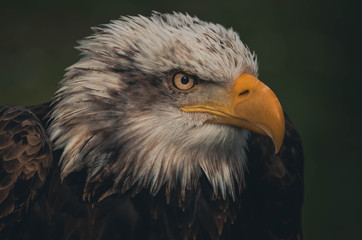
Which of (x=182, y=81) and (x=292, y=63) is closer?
(x=182, y=81)

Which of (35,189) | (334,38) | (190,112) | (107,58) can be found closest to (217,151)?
(190,112)

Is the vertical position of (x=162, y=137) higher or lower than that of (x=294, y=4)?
lower

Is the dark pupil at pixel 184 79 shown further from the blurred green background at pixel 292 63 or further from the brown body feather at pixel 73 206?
the blurred green background at pixel 292 63

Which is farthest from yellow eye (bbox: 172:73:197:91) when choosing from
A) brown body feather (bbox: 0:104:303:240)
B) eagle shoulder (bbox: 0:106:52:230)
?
eagle shoulder (bbox: 0:106:52:230)

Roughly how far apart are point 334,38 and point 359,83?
614 mm

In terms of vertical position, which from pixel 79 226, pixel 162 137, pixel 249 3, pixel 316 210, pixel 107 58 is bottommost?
pixel 316 210

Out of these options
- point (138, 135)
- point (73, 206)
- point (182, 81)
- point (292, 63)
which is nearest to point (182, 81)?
point (182, 81)

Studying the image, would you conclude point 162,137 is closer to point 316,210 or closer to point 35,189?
point 35,189

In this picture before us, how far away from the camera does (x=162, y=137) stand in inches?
78.0

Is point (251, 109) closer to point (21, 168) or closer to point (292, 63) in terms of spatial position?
point (21, 168)

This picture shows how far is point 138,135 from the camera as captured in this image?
1.98 metres

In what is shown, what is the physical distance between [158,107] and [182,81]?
0.13m

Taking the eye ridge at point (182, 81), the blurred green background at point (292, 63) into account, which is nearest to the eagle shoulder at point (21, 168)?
the eye ridge at point (182, 81)

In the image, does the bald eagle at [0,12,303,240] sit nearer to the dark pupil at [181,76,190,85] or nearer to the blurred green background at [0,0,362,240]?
the dark pupil at [181,76,190,85]
